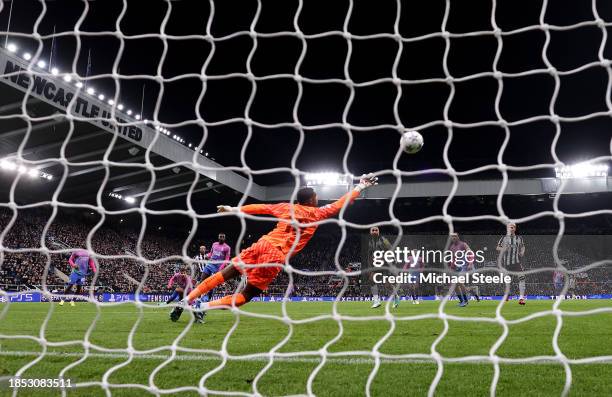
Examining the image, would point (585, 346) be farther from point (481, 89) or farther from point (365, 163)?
point (365, 163)

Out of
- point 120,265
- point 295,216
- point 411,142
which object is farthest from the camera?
point 120,265

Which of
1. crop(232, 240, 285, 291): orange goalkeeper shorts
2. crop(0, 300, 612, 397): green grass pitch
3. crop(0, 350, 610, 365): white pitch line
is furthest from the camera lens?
crop(232, 240, 285, 291): orange goalkeeper shorts

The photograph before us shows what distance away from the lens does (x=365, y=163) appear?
1196 inches

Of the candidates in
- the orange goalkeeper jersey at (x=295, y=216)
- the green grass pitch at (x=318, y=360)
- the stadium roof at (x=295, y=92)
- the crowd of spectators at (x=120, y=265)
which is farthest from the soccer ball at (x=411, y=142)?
the crowd of spectators at (x=120, y=265)

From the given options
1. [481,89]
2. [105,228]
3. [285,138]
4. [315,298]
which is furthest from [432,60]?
[105,228]

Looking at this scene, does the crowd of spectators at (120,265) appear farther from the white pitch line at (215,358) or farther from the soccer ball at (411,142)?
the soccer ball at (411,142)

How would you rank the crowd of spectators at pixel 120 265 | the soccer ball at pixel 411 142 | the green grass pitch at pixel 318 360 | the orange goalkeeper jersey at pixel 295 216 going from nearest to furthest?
the green grass pitch at pixel 318 360 < the soccer ball at pixel 411 142 < the orange goalkeeper jersey at pixel 295 216 < the crowd of spectators at pixel 120 265

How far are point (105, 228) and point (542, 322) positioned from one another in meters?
25.0

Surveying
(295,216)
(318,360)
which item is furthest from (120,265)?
(318,360)

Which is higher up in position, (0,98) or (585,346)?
(0,98)

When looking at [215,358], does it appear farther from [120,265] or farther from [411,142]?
[120,265]

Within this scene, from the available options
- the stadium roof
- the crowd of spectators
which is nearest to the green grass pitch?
the stadium roof

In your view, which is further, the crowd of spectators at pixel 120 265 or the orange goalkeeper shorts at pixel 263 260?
the crowd of spectators at pixel 120 265

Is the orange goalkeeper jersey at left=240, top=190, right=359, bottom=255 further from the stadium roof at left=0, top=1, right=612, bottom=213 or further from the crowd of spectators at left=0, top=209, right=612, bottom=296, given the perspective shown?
the crowd of spectators at left=0, top=209, right=612, bottom=296
